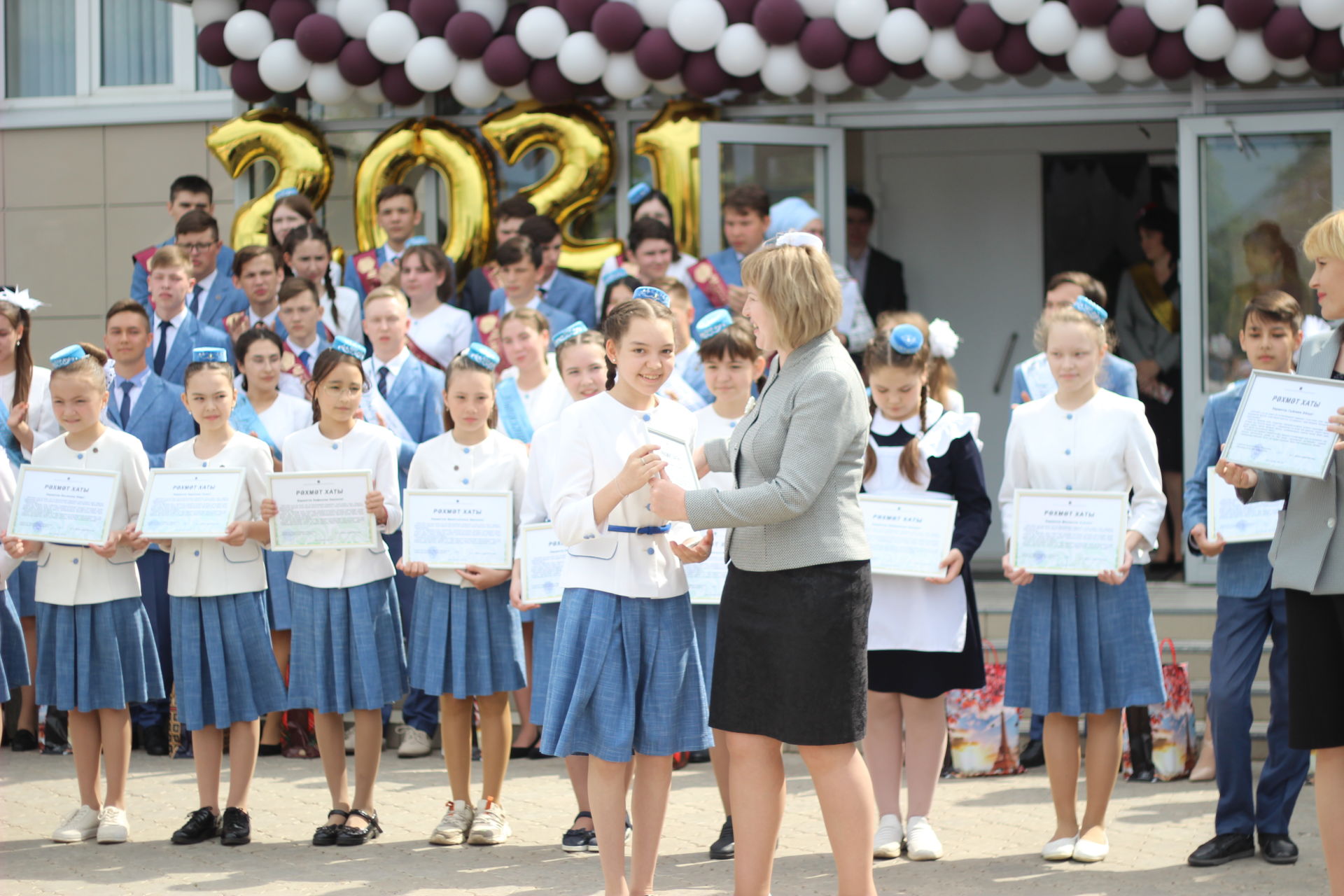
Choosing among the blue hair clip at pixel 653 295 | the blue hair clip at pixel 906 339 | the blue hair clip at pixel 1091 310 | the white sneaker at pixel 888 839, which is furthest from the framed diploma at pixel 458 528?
the blue hair clip at pixel 1091 310

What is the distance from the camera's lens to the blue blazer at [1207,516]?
192 inches

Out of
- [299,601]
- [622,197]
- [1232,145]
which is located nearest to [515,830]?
[299,601]

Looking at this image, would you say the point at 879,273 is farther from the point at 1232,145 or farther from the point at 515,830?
the point at 515,830

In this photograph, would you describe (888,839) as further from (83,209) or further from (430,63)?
(83,209)

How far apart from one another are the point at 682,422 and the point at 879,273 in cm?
577

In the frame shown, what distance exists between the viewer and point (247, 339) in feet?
21.0

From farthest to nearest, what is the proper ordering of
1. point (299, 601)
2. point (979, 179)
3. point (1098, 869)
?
point (979, 179) < point (299, 601) < point (1098, 869)

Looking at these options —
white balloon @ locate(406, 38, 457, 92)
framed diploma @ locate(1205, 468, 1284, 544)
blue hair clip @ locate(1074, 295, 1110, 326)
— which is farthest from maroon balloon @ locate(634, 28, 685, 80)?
framed diploma @ locate(1205, 468, 1284, 544)

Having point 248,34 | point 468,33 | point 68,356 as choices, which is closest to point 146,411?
point 68,356

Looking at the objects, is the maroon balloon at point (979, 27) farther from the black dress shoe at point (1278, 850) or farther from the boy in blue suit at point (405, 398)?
the black dress shoe at point (1278, 850)

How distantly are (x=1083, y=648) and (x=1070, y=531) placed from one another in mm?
385

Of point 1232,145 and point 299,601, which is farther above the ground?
point 1232,145

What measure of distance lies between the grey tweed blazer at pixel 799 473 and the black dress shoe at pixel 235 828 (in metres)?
2.29

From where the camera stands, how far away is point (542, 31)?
8.09m
